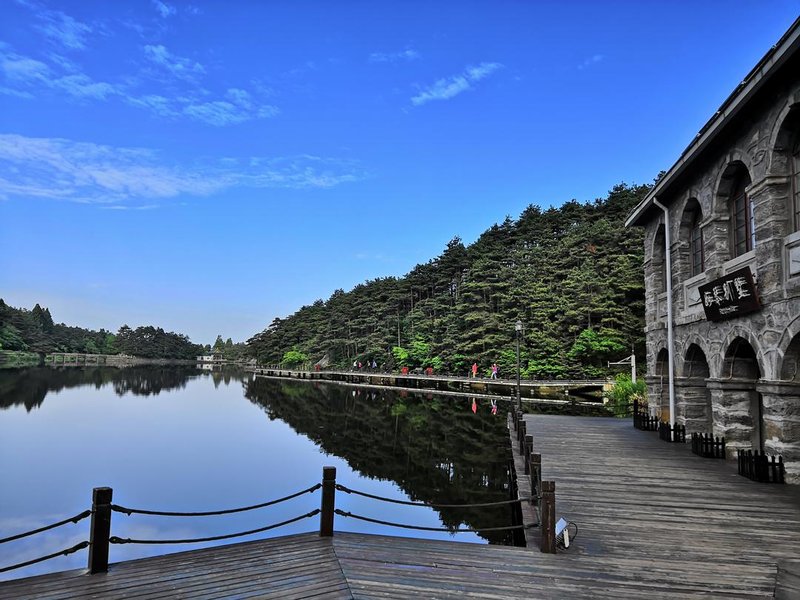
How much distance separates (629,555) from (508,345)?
39752 mm

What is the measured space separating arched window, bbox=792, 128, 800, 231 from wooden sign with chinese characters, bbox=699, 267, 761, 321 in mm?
1252

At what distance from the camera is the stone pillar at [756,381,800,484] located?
9.15 meters

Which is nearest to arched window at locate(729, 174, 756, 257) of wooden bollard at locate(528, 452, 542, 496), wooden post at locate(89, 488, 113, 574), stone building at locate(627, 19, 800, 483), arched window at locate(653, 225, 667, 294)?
stone building at locate(627, 19, 800, 483)

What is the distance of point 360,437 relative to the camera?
24516 millimetres

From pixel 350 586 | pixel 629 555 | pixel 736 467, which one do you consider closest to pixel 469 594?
pixel 350 586

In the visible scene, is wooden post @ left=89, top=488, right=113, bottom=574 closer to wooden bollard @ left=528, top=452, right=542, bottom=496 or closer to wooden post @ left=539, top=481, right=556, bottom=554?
Result: wooden post @ left=539, top=481, right=556, bottom=554

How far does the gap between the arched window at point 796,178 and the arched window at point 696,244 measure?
4.56 m

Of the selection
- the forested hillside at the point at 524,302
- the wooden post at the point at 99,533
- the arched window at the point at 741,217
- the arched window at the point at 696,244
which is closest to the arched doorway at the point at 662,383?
the arched window at the point at 696,244

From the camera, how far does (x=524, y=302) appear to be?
45.5 metres

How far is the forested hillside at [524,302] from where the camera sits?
129ft

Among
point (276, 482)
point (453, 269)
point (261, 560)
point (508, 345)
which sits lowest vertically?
point (276, 482)

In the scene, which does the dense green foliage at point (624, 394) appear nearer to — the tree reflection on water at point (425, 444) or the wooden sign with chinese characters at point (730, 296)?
the tree reflection on water at point (425, 444)

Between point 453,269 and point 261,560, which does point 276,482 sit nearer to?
point 261,560

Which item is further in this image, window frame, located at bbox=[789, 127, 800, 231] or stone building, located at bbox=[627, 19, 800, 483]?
window frame, located at bbox=[789, 127, 800, 231]
